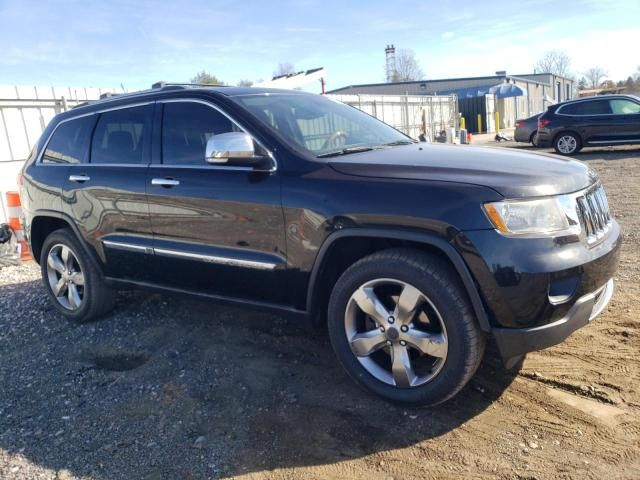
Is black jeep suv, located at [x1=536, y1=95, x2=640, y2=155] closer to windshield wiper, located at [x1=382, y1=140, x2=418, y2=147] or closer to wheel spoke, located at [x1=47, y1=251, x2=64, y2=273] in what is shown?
windshield wiper, located at [x1=382, y1=140, x2=418, y2=147]

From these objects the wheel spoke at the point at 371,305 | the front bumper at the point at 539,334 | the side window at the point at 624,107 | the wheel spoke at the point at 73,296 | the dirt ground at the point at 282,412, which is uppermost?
the side window at the point at 624,107

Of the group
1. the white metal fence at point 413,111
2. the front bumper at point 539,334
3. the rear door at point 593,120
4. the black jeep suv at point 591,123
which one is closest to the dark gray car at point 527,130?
the black jeep suv at point 591,123

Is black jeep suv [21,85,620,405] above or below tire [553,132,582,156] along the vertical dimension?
above

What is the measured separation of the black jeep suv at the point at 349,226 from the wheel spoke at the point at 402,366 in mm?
11

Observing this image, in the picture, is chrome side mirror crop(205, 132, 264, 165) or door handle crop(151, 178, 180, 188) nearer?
chrome side mirror crop(205, 132, 264, 165)

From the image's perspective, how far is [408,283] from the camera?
9.67 feet

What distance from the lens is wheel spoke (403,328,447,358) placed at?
2924 millimetres

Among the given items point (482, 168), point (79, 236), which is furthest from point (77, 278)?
point (482, 168)

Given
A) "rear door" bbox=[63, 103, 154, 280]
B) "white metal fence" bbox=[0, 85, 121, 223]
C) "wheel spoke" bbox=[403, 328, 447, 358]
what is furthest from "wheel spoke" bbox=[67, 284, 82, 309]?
"white metal fence" bbox=[0, 85, 121, 223]

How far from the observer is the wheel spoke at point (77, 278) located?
188 inches

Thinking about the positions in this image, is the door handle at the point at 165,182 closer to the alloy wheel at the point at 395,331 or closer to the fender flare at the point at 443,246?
the fender flare at the point at 443,246

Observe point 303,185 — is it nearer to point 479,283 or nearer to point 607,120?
point 479,283

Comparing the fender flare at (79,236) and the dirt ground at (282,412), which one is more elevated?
the fender flare at (79,236)

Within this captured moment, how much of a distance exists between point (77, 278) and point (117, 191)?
1082 millimetres
